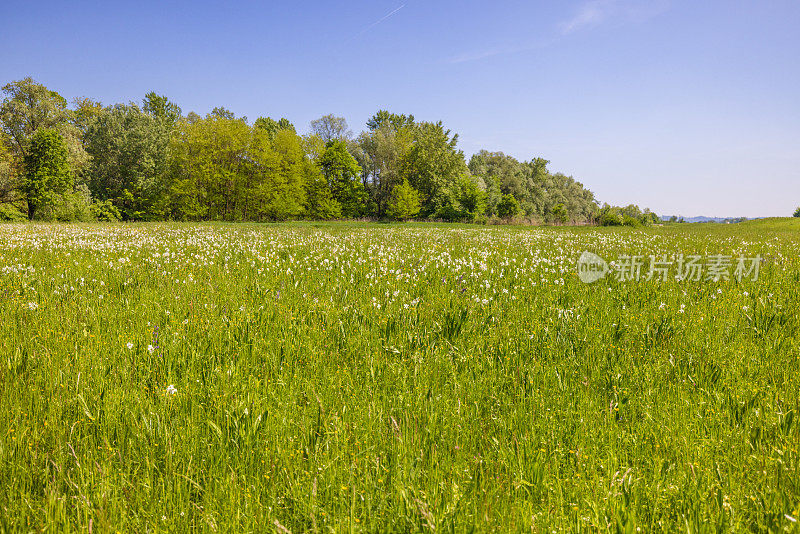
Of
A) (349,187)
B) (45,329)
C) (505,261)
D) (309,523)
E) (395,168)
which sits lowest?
(309,523)

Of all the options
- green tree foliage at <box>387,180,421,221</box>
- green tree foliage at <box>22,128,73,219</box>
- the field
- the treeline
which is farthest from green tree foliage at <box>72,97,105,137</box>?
the field

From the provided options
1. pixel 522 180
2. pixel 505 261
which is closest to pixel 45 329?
pixel 505 261

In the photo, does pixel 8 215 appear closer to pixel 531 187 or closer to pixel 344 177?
pixel 344 177

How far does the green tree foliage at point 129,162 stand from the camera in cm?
5862

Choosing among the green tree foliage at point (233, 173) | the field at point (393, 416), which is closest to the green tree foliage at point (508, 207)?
the green tree foliage at point (233, 173)

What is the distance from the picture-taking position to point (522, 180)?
4055 inches

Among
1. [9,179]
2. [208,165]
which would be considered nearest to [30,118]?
[9,179]

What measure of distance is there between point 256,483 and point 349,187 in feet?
226

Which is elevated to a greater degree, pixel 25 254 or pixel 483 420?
pixel 25 254

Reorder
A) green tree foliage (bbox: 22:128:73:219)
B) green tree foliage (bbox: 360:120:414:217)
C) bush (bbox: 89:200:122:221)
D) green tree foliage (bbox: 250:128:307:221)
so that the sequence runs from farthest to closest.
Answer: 1. green tree foliage (bbox: 360:120:414:217)
2. green tree foliage (bbox: 250:128:307:221)
3. bush (bbox: 89:200:122:221)
4. green tree foliage (bbox: 22:128:73:219)

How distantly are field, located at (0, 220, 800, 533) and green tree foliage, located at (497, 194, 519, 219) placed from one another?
70.4 meters

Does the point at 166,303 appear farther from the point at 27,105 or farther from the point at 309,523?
the point at 27,105

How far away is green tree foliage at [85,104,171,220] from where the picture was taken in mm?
58625

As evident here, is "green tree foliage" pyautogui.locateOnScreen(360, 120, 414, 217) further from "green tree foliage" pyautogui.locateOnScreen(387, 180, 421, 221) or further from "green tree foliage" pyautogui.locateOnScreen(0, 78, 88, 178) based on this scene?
"green tree foliage" pyautogui.locateOnScreen(0, 78, 88, 178)
